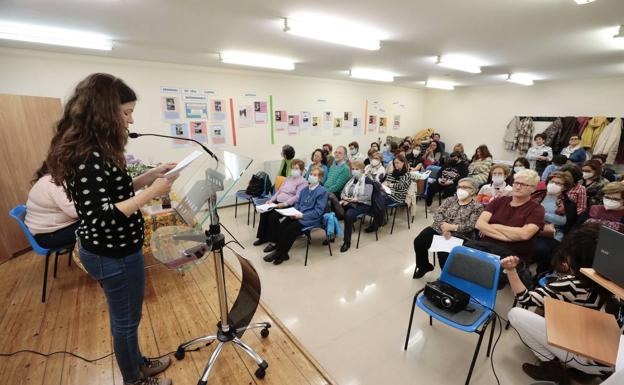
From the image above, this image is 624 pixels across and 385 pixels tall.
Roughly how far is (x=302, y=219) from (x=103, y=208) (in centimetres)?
234

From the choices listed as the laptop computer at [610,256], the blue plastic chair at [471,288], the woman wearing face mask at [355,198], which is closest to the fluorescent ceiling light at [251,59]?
the woman wearing face mask at [355,198]

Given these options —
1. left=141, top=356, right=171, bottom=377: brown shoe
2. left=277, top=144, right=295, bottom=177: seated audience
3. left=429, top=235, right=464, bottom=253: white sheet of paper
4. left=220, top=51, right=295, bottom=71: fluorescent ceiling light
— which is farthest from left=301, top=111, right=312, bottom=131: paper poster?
left=141, top=356, right=171, bottom=377: brown shoe

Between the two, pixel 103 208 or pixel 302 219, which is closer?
pixel 103 208

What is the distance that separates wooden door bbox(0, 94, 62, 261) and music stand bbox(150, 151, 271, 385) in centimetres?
261

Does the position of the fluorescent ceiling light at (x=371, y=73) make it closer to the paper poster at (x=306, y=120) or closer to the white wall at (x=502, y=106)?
the paper poster at (x=306, y=120)

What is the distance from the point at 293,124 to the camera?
19.3 ft

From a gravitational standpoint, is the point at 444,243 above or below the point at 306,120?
below

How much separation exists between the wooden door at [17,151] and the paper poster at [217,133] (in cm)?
212

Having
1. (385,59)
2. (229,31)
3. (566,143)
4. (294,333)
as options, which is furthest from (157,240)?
(566,143)

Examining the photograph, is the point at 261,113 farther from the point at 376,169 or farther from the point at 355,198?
the point at 355,198

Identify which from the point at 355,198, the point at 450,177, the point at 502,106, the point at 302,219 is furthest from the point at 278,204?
the point at 502,106

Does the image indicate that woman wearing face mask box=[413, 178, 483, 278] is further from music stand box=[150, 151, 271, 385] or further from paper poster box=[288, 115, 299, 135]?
paper poster box=[288, 115, 299, 135]

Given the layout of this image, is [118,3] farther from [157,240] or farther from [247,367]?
[247,367]

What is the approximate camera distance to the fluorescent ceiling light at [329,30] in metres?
2.52
